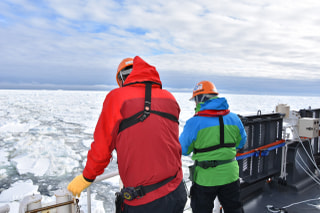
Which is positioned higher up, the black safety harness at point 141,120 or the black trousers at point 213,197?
the black safety harness at point 141,120

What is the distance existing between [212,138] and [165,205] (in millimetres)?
767

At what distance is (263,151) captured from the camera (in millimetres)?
3346

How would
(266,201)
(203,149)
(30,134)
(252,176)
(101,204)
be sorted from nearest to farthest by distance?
(203,149) < (266,201) < (252,176) < (101,204) < (30,134)

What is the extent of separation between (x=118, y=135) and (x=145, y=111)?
19 centimetres

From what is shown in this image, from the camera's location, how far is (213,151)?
182cm

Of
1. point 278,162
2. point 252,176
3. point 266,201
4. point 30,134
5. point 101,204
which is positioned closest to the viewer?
point 266,201

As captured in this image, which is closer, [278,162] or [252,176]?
[252,176]

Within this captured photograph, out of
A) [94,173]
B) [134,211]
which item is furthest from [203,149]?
[94,173]

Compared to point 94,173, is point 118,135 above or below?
above

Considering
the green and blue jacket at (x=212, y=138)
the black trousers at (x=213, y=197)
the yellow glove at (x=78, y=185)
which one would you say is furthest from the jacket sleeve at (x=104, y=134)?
the black trousers at (x=213, y=197)

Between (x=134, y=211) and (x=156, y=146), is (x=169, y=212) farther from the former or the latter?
(x=156, y=146)

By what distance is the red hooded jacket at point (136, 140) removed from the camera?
114cm

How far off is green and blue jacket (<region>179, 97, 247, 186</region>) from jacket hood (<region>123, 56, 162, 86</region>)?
713 millimetres

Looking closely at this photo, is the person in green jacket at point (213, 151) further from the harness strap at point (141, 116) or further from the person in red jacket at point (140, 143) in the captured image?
the harness strap at point (141, 116)
